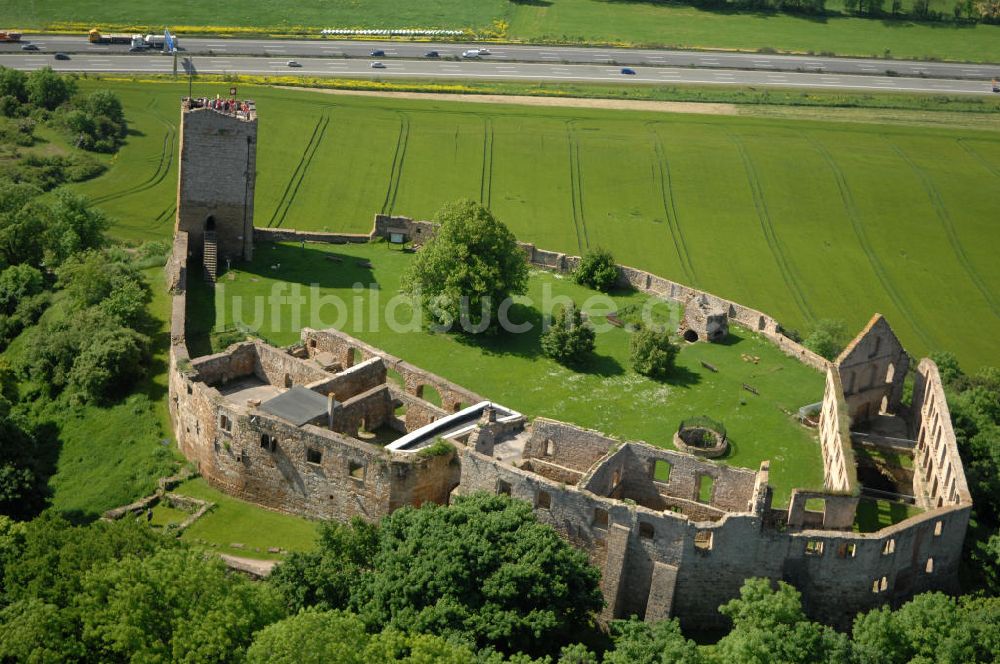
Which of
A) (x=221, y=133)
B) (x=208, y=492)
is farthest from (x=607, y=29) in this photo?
(x=208, y=492)

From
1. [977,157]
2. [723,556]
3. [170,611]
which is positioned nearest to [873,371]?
[723,556]

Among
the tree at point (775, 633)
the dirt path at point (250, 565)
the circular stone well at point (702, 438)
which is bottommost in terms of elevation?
the dirt path at point (250, 565)

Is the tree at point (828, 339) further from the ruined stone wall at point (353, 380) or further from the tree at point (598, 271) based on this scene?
the ruined stone wall at point (353, 380)

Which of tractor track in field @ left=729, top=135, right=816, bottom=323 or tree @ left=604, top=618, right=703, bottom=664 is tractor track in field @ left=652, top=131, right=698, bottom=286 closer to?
tractor track in field @ left=729, top=135, right=816, bottom=323

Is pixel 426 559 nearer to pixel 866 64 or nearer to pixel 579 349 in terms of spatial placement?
pixel 579 349

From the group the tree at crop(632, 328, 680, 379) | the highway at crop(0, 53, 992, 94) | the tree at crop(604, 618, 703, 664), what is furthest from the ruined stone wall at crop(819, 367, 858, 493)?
the highway at crop(0, 53, 992, 94)

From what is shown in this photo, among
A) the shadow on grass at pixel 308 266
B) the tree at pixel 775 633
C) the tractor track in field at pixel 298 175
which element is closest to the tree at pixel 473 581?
the tree at pixel 775 633
